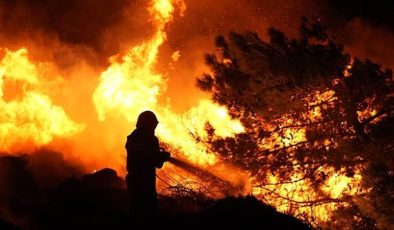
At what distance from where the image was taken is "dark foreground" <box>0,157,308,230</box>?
631 centimetres

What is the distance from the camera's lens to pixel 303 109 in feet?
27.2

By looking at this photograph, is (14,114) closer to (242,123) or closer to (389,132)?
(242,123)

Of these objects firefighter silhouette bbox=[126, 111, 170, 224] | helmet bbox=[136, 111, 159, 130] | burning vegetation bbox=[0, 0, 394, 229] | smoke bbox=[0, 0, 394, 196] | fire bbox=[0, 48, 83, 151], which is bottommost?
firefighter silhouette bbox=[126, 111, 170, 224]

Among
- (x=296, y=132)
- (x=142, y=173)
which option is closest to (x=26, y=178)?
(x=142, y=173)

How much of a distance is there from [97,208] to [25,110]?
8814mm

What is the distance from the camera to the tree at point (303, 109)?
7.58 m

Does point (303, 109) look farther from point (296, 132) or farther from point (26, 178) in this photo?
point (26, 178)

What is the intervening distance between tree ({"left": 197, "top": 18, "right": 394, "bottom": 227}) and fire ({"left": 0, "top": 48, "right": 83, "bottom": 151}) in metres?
10.2

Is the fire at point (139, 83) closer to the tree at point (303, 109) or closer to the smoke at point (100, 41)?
the smoke at point (100, 41)

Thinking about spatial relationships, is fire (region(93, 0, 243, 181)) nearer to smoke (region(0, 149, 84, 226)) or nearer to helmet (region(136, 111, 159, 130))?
smoke (region(0, 149, 84, 226))

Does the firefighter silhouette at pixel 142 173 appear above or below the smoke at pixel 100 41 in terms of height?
below

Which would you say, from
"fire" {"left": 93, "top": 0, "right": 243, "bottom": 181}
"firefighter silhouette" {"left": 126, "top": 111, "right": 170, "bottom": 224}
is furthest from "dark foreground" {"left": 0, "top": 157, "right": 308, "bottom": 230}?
"fire" {"left": 93, "top": 0, "right": 243, "bottom": 181}

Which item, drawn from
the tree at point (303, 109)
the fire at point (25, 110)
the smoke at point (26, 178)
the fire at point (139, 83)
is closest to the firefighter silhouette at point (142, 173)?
the tree at point (303, 109)

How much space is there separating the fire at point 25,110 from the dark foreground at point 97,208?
104 inches
